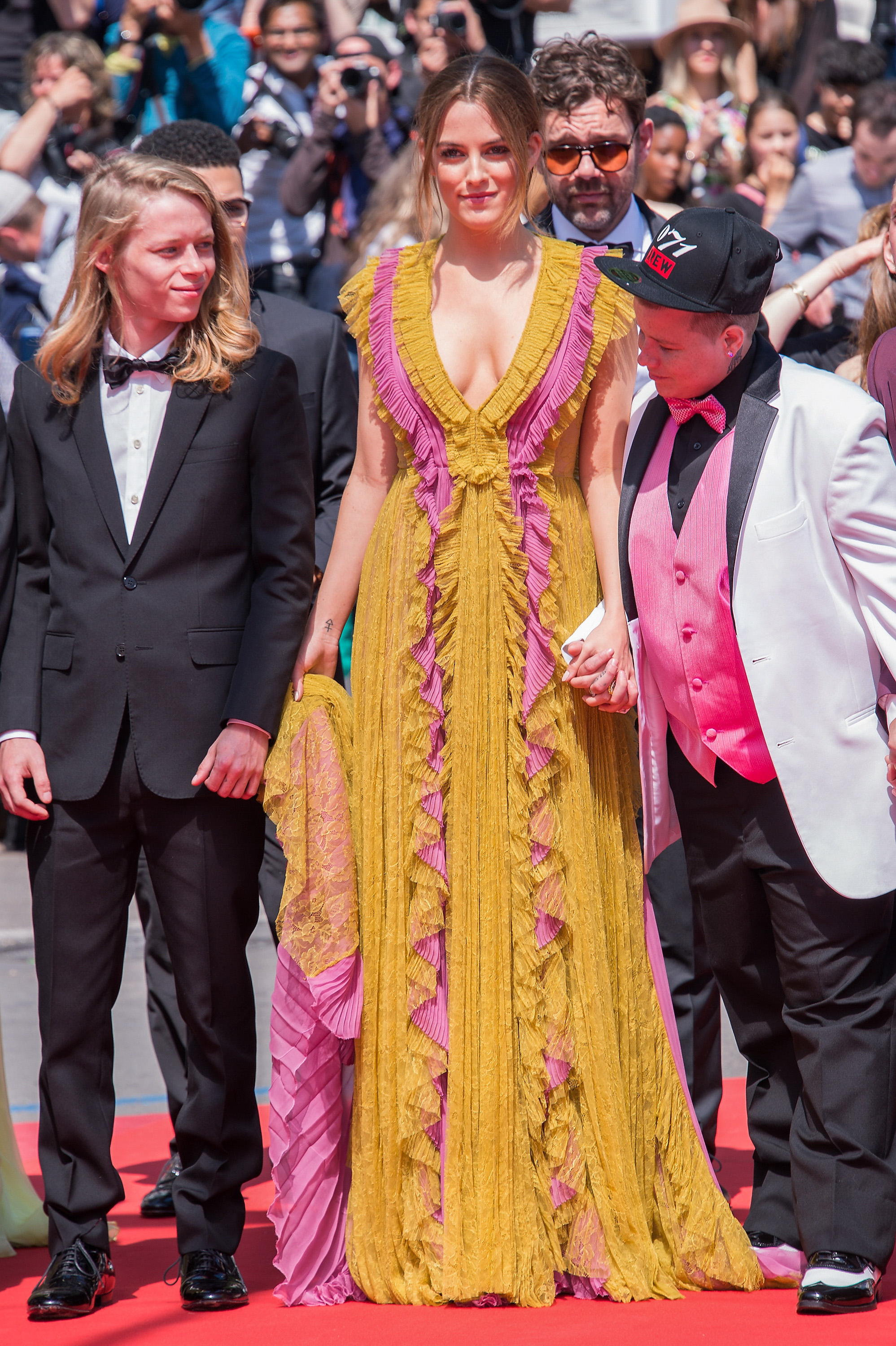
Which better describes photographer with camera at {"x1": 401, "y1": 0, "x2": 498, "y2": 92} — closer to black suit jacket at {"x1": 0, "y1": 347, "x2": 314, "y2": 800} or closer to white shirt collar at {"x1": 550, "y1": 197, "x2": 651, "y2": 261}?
white shirt collar at {"x1": 550, "y1": 197, "x2": 651, "y2": 261}

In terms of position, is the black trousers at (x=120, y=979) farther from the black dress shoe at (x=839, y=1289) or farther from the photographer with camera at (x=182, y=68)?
the photographer with camera at (x=182, y=68)

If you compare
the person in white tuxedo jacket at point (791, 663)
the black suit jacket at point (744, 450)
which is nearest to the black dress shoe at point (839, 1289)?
the person in white tuxedo jacket at point (791, 663)

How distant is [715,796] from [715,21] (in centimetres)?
648

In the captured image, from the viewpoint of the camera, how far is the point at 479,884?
3299 mm

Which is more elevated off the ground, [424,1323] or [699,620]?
[699,620]

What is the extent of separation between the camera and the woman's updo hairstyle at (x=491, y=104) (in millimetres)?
3375

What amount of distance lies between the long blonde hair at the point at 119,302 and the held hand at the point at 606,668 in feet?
2.88

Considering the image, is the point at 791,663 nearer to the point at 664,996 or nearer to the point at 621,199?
the point at 664,996

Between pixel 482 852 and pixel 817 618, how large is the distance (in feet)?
2.57

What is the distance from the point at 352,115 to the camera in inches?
305

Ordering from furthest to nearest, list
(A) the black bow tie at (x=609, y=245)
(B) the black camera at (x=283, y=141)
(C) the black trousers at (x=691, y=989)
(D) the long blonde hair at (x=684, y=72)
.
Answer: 1. (D) the long blonde hair at (x=684, y=72)
2. (B) the black camera at (x=283, y=141)
3. (C) the black trousers at (x=691, y=989)
4. (A) the black bow tie at (x=609, y=245)

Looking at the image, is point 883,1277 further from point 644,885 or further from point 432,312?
point 432,312

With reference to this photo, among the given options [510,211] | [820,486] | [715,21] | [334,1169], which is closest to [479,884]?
[334,1169]

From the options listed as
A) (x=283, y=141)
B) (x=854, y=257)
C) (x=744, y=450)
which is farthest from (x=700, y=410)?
(x=283, y=141)
